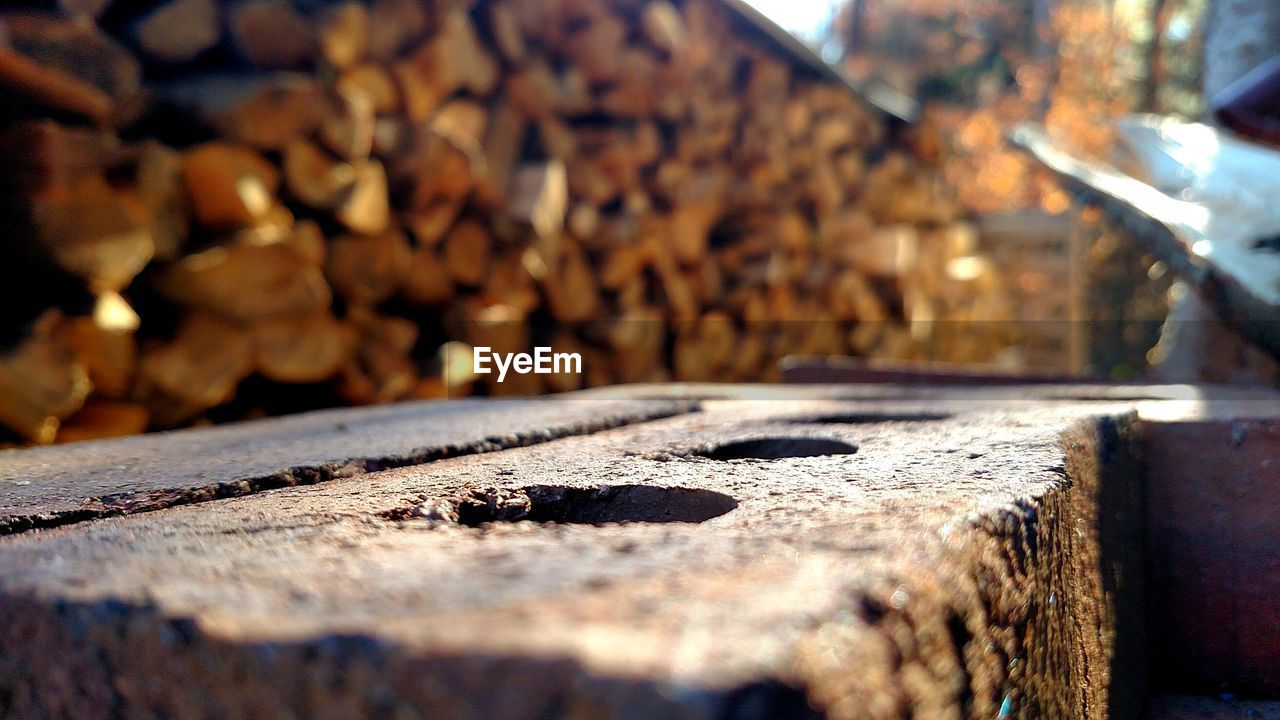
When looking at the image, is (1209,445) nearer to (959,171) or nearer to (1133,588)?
(1133,588)

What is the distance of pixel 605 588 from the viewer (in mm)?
512

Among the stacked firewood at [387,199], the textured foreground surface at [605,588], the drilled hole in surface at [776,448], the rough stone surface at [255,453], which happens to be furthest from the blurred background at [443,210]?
the drilled hole in surface at [776,448]

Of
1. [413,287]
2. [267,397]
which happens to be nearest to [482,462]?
[267,397]

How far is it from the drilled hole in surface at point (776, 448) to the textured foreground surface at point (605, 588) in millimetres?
18

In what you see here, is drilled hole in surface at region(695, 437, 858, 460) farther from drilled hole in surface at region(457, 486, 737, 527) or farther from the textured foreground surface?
drilled hole in surface at region(457, 486, 737, 527)

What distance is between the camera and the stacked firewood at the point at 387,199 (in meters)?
2.00

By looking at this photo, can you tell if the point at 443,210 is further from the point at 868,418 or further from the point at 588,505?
the point at 588,505

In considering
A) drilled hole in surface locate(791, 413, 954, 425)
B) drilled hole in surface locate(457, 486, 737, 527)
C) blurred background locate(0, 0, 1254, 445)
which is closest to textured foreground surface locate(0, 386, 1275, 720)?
drilled hole in surface locate(457, 486, 737, 527)

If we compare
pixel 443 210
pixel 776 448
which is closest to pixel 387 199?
pixel 443 210

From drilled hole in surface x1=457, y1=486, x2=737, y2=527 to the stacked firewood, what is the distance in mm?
1427

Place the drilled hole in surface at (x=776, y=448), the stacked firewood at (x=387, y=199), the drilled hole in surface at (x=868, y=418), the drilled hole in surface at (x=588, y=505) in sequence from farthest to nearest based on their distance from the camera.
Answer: the stacked firewood at (x=387, y=199) < the drilled hole in surface at (x=868, y=418) < the drilled hole in surface at (x=776, y=448) < the drilled hole in surface at (x=588, y=505)

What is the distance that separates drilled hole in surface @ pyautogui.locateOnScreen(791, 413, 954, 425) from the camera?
141 centimetres

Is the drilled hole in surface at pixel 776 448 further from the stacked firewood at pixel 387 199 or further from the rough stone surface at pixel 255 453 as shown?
the stacked firewood at pixel 387 199

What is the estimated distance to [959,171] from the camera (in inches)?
528
